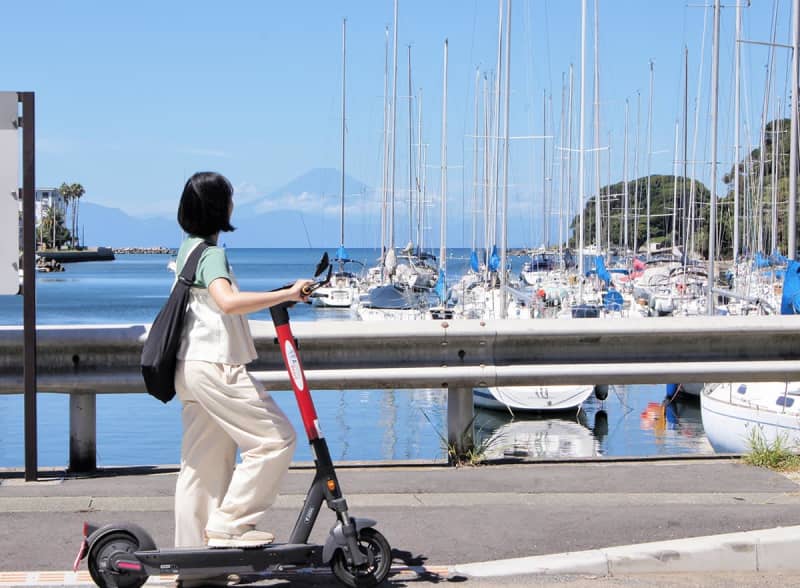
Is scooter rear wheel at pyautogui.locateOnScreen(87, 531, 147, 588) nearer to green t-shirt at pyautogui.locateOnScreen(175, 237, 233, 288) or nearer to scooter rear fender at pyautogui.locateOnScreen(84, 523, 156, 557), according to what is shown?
Answer: scooter rear fender at pyautogui.locateOnScreen(84, 523, 156, 557)

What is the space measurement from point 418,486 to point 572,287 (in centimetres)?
3506

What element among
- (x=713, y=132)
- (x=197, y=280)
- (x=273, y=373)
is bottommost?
(x=273, y=373)

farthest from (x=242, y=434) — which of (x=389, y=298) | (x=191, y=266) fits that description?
(x=389, y=298)

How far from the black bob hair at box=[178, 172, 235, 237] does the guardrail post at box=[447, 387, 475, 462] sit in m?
3.17

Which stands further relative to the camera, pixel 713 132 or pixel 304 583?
pixel 713 132

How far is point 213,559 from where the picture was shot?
516cm

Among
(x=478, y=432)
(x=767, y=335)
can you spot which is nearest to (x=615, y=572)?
(x=767, y=335)

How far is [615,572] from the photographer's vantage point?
19.0 ft

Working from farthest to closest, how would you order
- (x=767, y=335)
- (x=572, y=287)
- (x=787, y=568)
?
(x=572, y=287), (x=767, y=335), (x=787, y=568)

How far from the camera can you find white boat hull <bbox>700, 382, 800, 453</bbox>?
13438mm

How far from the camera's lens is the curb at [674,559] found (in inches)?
226

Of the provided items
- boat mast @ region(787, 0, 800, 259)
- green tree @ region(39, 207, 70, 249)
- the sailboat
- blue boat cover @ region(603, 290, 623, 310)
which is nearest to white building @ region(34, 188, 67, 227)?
green tree @ region(39, 207, 70, 249)

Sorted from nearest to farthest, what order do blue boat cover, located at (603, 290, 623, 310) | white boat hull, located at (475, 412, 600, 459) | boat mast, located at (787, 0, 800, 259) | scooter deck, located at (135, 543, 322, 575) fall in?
scooter deck, located at (135, 543, 322, 575)
white boat hull, located at (475, 412, 600, 459)
boat mast, located at (787, 0, 800, 259)
blue boat cover, located at (603, 290, 623, 310)

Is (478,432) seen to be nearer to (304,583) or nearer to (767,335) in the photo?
(767,335)
